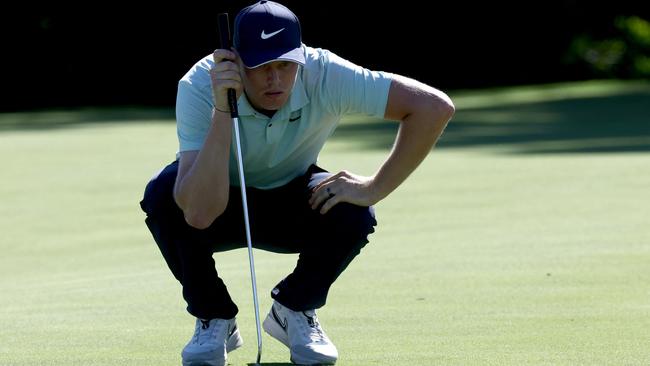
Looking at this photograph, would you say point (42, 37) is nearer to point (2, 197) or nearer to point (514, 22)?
point (514, 22)

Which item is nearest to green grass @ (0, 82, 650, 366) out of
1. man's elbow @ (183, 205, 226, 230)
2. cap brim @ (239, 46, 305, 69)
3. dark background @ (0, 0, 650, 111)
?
man's elbow @ (183, 205, 226, 230)

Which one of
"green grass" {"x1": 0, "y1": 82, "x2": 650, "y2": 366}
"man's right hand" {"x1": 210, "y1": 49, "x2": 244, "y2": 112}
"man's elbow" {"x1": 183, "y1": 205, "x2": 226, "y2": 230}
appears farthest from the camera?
"green grass" {"x1": 0, "y1": 82, "x2": 650, "y2": 366}

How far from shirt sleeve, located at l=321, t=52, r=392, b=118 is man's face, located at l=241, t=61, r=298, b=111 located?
14 centimetres

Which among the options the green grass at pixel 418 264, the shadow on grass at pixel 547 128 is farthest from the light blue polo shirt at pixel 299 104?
the shadow on grass at pixel 547 128

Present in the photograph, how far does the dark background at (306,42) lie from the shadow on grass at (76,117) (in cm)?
191

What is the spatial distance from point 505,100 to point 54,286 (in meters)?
13.2

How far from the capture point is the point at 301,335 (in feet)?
15.6

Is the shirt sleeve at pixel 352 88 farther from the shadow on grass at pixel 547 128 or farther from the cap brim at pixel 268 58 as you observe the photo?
the shadow on grass at pixel 547 128

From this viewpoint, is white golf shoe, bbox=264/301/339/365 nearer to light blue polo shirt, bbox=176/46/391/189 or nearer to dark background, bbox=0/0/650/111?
light blue polo shirt, bbox=176/46/391/189

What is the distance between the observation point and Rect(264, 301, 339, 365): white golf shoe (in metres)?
4.65

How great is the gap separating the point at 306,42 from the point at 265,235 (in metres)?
18.1

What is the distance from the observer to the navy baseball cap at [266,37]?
177 inches

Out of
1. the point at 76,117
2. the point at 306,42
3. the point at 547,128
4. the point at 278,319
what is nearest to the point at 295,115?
the point at 278,319

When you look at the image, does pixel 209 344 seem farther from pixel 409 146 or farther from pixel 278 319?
pixel 409 146
